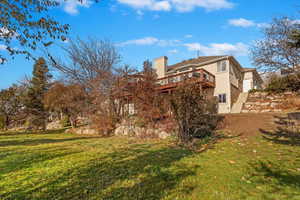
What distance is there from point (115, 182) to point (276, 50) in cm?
1230

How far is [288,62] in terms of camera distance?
31.3 ft

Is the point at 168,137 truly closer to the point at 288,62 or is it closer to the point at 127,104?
the point at 127,104

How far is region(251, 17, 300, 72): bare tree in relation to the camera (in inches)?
366

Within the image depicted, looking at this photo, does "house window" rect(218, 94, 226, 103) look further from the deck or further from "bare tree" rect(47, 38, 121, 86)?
"bare tree" rect(47, 38, 121, 86)

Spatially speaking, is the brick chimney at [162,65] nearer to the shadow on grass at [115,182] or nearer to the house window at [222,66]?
the house window at [222,66]

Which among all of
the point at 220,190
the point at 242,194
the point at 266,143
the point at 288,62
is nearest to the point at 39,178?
the point at 220,190

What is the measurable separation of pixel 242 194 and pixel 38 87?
978 inches

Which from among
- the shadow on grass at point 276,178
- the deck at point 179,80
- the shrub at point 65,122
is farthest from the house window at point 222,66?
the shrub at point 65,122

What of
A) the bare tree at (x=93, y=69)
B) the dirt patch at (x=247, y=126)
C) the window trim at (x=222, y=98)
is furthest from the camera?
the window trim at (x=222, y=98)

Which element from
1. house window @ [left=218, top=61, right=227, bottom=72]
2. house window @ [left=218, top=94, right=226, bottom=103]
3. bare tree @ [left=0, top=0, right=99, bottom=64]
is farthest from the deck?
bare tree @ [left=0, top=0, right=99, bottom=64]

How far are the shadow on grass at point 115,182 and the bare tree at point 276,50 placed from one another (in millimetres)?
10130

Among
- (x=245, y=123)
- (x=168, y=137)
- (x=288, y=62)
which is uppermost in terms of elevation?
(x=288, y=62)

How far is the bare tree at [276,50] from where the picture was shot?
9309mm

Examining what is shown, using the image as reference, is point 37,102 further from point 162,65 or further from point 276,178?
point 276,178
